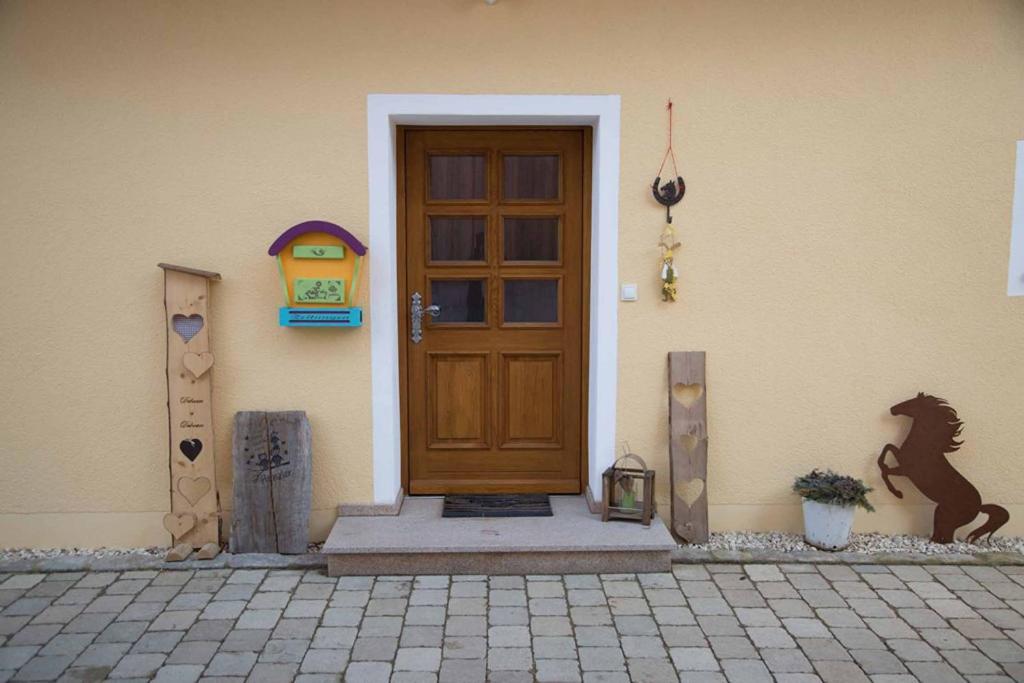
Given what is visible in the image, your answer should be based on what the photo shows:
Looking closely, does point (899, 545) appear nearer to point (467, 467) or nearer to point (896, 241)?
point (896, 241)

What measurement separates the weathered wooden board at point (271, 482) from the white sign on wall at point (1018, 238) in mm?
3838

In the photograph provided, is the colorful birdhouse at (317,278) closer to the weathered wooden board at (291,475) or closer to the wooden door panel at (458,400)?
the weathered wooden board at (291,475)

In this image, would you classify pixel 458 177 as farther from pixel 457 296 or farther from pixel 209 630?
pixel 209 630

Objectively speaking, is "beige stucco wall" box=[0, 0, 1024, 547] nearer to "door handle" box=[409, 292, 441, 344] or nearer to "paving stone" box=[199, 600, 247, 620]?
"door handle" box=[409, 292, 441, 344]

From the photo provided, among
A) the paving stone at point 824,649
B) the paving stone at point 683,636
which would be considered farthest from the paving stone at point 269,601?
the paving stone at point 824,649

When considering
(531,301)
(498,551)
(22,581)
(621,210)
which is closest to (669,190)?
(621,210)

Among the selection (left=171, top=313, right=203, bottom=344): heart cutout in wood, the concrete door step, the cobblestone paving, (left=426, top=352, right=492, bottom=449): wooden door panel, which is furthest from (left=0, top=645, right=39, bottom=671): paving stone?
(left=426, top=352, right=492, bottom=449): wooden door panel

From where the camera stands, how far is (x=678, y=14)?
383 cm

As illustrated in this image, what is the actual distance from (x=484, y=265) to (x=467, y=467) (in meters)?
1.18

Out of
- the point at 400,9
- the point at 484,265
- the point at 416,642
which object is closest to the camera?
the point at 416,642

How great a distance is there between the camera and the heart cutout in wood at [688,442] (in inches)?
157

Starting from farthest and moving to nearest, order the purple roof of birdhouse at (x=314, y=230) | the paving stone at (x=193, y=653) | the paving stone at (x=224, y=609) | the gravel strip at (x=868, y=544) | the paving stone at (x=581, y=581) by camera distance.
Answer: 1. the gravel strip at (x=868, y=544)
2. the purple roof of birdhouse at (x=314, y=230)
3. the paving stone at (x=581, y=581)
4. the paving stone at (x=224, y=609)
5. the paving stone at (x=193, y=653)

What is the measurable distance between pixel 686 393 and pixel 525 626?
1.52 metres

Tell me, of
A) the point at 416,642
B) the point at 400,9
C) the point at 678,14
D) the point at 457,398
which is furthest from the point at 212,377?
the point at 678,14
